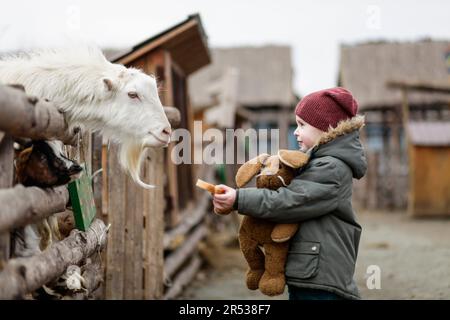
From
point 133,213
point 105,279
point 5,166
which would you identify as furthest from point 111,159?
point 5,166

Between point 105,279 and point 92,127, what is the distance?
187 centimetres

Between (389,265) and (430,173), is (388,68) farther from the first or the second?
(389,265)

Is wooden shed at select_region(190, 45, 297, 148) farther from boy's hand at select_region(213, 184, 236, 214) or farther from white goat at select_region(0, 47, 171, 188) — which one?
boy's hand at select_region(213, 184, 236, 214)

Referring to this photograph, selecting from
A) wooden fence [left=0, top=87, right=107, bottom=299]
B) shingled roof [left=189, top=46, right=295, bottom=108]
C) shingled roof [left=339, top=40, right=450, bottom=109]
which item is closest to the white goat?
wooden fence [left=0, top=87, right=107, bottom=299]

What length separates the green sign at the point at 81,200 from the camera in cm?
343

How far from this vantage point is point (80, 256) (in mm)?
3340

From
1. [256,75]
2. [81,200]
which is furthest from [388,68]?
[81,200]

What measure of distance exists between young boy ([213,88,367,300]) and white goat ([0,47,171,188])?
821mm

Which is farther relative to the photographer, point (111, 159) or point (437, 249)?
point (437, 249)

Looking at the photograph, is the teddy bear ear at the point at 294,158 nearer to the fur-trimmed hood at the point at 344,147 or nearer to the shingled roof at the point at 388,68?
the fur-trimmed hood at the point at 344,147

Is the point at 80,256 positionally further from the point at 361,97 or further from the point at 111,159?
the point at 361,97

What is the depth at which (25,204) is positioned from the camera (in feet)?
8.18

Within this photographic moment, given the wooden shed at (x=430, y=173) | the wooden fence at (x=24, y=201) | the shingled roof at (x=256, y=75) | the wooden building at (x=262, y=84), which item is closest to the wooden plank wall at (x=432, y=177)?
the wooden shed at (x=430, y=173)

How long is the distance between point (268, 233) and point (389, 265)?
6.04m
